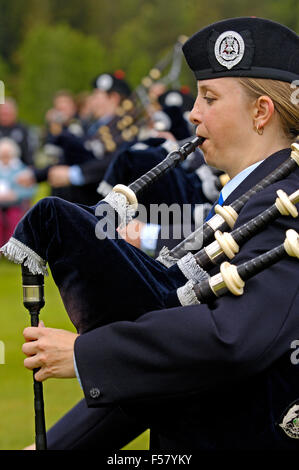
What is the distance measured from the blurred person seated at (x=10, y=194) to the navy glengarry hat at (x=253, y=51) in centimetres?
1023

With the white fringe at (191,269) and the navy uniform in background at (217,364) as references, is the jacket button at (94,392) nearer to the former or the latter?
Answer: the navy uniform in background at (217,364)

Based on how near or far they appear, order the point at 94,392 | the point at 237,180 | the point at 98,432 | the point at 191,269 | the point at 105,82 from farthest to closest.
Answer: the point at 105,82 < the point at 98,432 < the point at 237,180 < the point at 191,269 < the point at 94,392

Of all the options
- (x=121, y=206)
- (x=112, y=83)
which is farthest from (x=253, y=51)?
(x=112, y=83)

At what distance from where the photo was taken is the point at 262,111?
91.0 inches

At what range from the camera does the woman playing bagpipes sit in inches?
80.7

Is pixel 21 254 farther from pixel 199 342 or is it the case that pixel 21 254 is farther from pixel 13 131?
pixel 13 131

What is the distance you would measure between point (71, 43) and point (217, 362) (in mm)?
24327

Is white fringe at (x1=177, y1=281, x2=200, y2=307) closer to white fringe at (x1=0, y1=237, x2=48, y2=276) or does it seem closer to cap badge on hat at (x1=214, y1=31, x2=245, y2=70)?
white fringe at (x1=0, y1=237, x2=48, y2=276)

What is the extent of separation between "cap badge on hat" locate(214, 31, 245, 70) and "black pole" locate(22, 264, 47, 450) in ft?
2.59

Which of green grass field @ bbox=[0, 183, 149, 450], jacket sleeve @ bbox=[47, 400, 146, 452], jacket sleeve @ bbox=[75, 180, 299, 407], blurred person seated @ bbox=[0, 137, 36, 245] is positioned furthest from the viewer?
blurred person seated @ bbox=[0, 137, 36, 245]

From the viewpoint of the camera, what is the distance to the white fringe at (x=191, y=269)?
7.34 ft

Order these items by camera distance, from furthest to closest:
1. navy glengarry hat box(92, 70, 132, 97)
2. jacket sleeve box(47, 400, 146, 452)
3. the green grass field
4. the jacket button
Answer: navy glengarry hat box(92, 70, 132, 97) < the green grass field < jacket sleeve box(47, 400, 146, 452) < the jacket button

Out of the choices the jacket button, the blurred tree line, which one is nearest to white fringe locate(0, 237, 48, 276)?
the jacket button

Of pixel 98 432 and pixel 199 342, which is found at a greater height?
pixel 199 342
